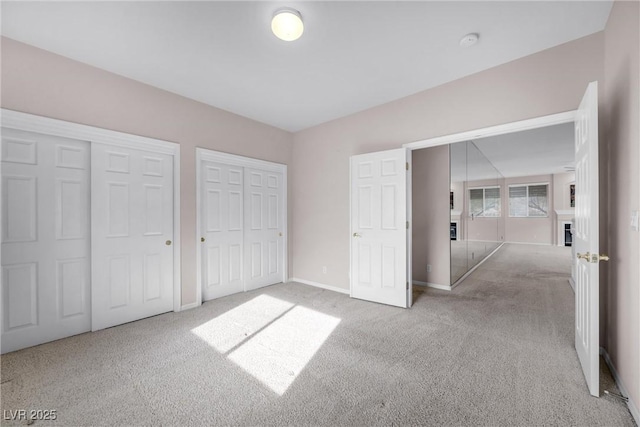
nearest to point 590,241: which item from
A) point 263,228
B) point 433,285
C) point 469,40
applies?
point 469,40

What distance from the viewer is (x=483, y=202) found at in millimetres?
6477

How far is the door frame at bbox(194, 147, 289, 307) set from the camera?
137 inches

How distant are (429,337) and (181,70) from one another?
12.1 feet

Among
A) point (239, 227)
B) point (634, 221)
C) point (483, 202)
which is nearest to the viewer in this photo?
point (634, 221)

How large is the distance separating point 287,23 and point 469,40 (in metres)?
1.57

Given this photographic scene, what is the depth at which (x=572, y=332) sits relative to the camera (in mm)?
2623

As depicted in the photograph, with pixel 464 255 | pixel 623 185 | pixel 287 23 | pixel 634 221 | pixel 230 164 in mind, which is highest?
pixel 287 23

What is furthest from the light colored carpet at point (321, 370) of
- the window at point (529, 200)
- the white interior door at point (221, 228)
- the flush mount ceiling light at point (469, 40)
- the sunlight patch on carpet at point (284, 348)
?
the window at point (529, 200)

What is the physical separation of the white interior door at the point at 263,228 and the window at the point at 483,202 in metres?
3.74

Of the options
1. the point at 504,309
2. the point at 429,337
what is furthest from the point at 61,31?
the point at 504,309

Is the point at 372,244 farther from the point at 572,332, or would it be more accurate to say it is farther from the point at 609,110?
the point at 609,110

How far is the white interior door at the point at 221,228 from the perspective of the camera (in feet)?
12.0

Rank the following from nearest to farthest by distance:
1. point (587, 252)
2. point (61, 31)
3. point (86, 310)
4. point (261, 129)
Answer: point (587, 252) < point (61, 31) < point (86, 310) < point (261, 129)

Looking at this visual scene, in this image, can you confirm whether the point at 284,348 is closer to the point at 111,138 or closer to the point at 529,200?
the point at 111,138
